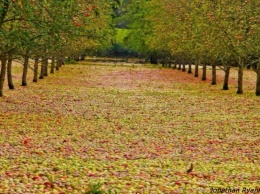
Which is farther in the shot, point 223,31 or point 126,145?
point 223,31

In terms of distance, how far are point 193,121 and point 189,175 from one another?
9.35 meters

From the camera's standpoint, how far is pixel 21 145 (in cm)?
1359

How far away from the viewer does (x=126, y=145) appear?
14.6m

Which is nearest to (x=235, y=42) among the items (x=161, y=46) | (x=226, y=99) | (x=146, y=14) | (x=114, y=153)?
(x=226, y=99)

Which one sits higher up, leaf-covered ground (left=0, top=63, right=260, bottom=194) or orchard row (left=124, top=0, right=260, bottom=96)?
orchard row (left=124, top=0, right=260, bottom=96)

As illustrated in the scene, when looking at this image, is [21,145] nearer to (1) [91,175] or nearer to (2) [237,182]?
(1) [91,175]

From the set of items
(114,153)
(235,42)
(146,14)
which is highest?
(146,14)

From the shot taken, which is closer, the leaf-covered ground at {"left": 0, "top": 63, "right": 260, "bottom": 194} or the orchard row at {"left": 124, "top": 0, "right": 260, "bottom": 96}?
the leaf-covered ground at {"left": 0, "top": 63, "right": 260, "bottom": 194}

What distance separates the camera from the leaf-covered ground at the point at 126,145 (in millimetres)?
9960

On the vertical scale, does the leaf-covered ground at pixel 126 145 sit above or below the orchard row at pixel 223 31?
below

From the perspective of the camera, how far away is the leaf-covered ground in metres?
9.96

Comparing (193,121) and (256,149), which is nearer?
(256,149)

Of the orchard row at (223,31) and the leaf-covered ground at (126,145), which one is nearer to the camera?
the leaf-covered ground at (126,145)

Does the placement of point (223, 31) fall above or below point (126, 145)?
above
